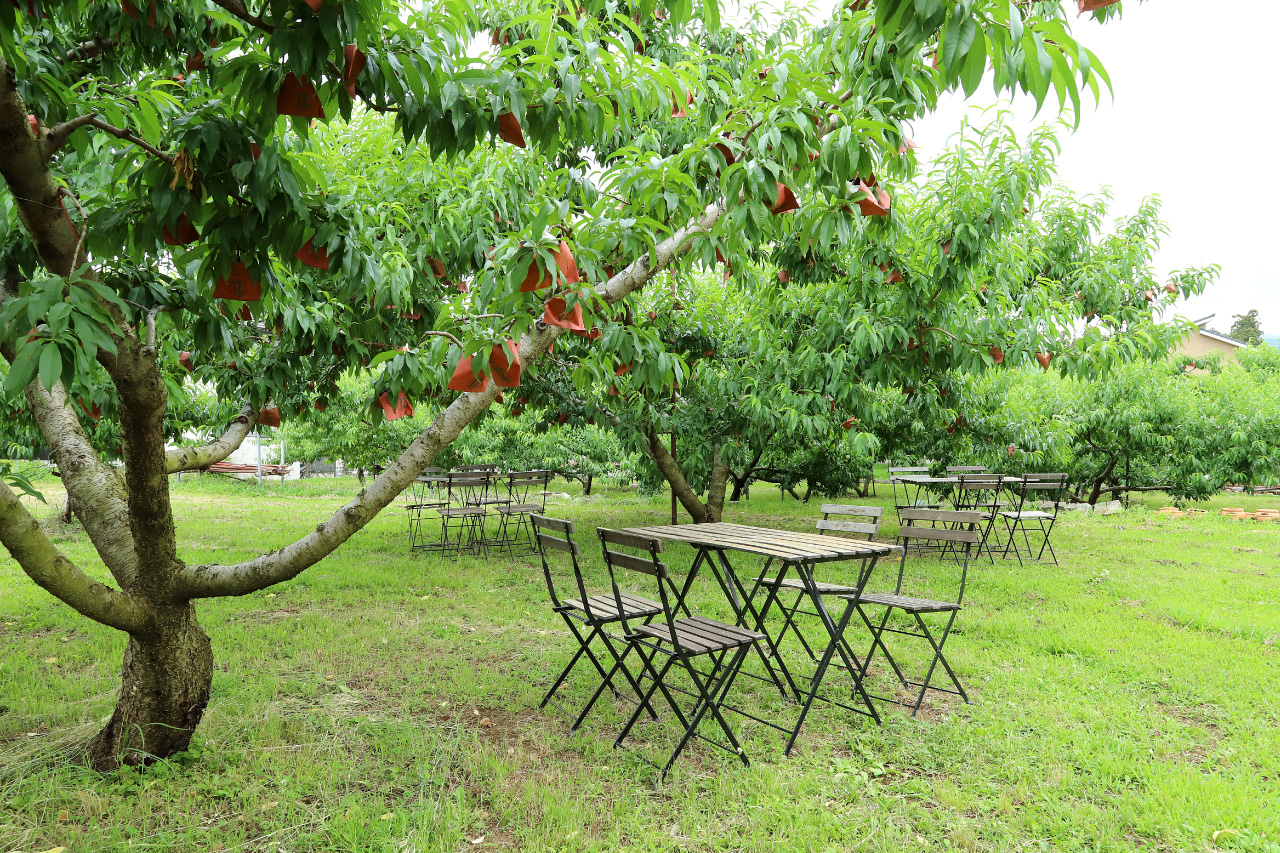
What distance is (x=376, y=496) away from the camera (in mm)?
2930

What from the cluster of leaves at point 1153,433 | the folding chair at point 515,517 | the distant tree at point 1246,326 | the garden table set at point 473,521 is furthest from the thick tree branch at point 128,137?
the distant tree at point 1246,326

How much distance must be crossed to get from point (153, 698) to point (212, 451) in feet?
4.61

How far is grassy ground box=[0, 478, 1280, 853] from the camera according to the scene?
247 cm

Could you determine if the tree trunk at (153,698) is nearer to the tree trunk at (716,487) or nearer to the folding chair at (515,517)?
the folding chair at (515,517)

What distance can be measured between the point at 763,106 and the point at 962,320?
3.14 metres

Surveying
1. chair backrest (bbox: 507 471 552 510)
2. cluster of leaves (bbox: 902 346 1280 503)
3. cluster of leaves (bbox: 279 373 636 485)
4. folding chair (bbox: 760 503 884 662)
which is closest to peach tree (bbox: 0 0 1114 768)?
folding chair (bbox: 760 503 884 662)

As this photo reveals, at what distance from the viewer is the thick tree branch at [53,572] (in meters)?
2.39

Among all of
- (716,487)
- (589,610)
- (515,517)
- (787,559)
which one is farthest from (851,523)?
(515,517)

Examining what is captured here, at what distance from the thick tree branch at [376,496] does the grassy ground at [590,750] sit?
2.36 feet

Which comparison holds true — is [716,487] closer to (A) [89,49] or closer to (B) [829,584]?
(B) [829,584]

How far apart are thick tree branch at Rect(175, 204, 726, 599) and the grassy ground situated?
0.72 metres

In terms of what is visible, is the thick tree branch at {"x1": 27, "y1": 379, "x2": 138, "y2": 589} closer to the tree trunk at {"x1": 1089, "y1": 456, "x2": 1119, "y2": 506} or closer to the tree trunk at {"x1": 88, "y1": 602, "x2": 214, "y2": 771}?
the tree trunk at {"x1": 88, "y1": 602, "x2": 214, "y2": 771}

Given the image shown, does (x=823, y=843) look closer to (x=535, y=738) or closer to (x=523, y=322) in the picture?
(x=535, y=738)

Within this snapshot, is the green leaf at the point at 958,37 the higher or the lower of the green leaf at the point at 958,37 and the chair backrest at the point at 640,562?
the higher
